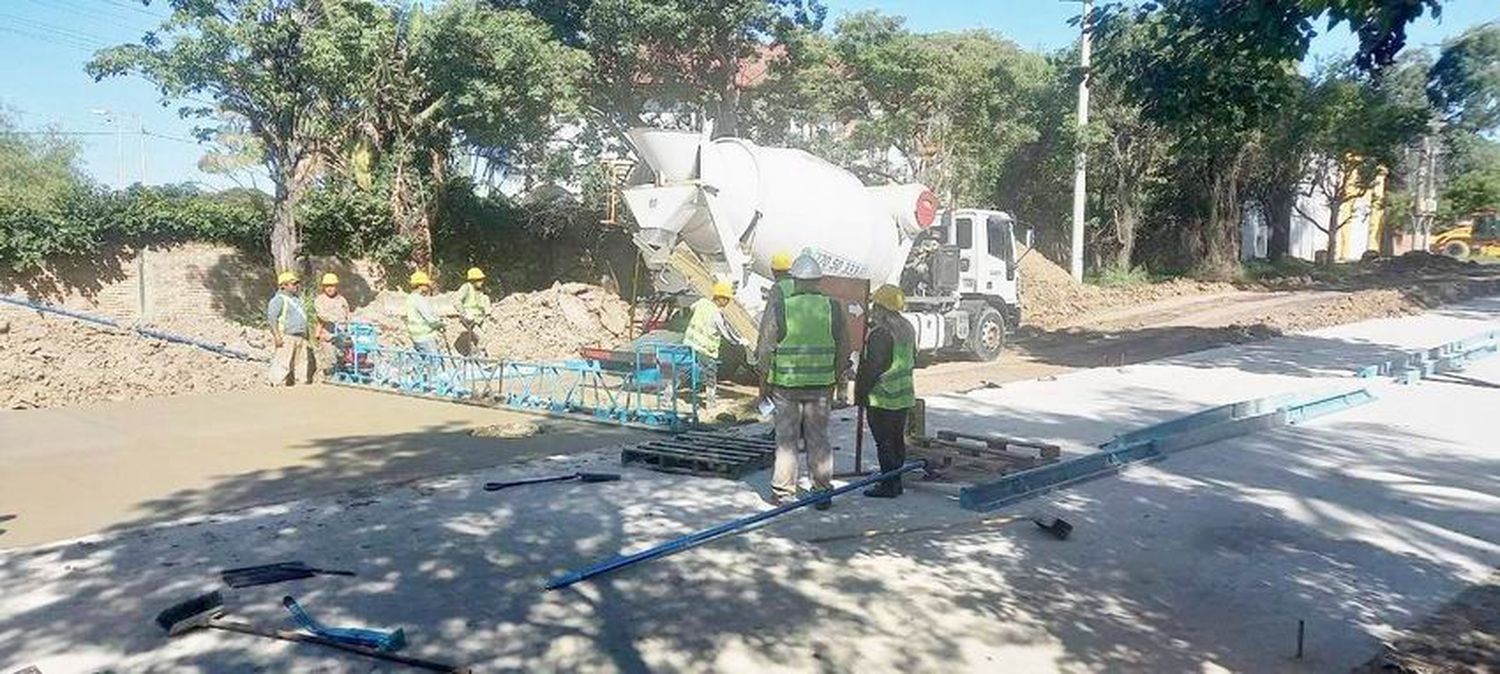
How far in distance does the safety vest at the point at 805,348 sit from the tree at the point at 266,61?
12.4 meters

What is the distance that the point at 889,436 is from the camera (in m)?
7.55

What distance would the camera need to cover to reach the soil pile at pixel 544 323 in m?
15.7

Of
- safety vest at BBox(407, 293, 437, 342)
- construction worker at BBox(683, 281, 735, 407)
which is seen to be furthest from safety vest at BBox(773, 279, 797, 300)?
safety vest at BBox(407, 293, 437, 342)

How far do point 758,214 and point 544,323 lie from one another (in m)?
5.66

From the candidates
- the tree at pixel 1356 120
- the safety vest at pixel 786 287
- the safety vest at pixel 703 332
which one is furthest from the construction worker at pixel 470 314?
the tree at pixel 1356 120

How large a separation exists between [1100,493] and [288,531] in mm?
5741

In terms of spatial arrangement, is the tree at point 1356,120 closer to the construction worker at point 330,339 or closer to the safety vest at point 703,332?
the safety vest at point 703,332

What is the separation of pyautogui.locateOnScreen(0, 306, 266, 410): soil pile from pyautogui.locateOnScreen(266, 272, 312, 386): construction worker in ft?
1.24

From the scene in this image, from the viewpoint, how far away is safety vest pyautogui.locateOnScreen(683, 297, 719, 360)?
36.4 feet

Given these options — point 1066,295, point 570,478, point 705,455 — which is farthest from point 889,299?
point 1066,295

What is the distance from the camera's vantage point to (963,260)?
16734mm

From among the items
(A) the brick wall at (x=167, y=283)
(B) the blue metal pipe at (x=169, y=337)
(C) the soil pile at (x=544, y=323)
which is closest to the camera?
(B) the blue metal pipe at (x=169, y=337)

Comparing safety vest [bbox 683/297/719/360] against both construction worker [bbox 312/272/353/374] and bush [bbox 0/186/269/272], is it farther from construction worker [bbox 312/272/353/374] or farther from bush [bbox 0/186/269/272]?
bush [bbox 0/186/269/272]

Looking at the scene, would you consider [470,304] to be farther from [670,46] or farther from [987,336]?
[670,46]
